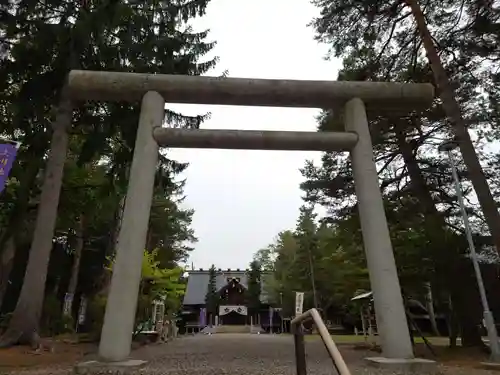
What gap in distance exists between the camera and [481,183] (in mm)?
7898

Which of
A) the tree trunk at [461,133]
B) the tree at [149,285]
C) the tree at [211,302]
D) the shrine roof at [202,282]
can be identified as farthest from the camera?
the shrine roof at [202,282]

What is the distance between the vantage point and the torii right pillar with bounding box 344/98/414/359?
5.99 metres

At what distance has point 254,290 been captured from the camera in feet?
119

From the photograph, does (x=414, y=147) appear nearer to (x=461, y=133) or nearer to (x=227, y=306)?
(x=461, y=133)

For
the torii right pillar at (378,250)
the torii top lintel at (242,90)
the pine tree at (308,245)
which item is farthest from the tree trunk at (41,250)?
the pine tree at (308,245)

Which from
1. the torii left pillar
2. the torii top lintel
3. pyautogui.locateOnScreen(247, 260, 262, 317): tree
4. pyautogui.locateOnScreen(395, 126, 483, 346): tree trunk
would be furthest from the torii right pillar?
pyautogui.locateOnScreen(247, 260, 262, 317): tree

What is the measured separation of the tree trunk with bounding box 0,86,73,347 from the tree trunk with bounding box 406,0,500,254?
7957mm

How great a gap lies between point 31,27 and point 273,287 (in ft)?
86.4

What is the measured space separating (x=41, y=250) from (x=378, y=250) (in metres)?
7.66

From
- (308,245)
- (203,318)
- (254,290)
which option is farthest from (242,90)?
(254,290)

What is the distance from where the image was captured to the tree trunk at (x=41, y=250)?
936 centimetres

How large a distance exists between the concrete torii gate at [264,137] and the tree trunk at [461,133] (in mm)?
1214

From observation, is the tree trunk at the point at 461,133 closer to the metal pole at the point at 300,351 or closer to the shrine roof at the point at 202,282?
the metal pole at the point at 300,351

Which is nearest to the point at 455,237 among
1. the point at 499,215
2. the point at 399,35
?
the point at 499,215
